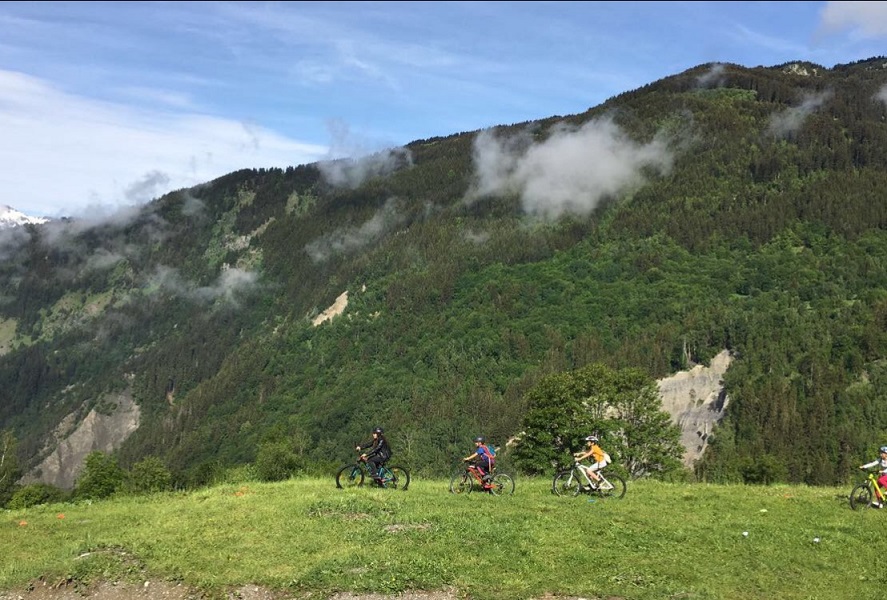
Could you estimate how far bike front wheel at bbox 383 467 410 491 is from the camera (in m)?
29.0

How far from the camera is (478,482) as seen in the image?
28.8 m

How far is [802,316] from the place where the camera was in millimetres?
177875

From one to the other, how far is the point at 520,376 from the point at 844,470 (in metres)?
87.2

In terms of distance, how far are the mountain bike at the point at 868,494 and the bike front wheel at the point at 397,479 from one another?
1690cm

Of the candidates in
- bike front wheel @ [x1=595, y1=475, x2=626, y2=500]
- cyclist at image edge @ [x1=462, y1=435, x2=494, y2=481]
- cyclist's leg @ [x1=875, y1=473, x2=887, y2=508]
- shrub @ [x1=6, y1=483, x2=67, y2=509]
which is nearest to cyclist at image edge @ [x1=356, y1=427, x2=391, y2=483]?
cyclist at image edge @ [x1=462, y1=435, x2=494, y2=481]

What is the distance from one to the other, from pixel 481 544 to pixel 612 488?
896cm

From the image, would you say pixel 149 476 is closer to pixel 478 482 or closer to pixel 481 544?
pixel 478 482

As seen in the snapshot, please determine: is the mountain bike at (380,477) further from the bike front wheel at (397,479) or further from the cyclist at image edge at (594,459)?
the cyclist at image edge at (594,459)

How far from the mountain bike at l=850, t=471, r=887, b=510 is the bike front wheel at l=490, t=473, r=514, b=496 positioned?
1253 cm

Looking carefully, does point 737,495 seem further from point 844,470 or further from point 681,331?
point 681,331

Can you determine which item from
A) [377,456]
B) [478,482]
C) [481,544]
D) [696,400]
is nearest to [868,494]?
[478,482]

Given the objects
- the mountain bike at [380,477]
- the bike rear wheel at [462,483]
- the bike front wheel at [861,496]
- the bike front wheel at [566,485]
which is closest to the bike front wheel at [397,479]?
the mountain bike at [380,477]

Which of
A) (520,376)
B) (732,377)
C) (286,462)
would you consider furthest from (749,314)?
(286,462)

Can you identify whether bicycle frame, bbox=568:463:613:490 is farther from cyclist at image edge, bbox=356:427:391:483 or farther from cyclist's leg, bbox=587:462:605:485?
cyclist at image edge, bbox=356:427:391:483
